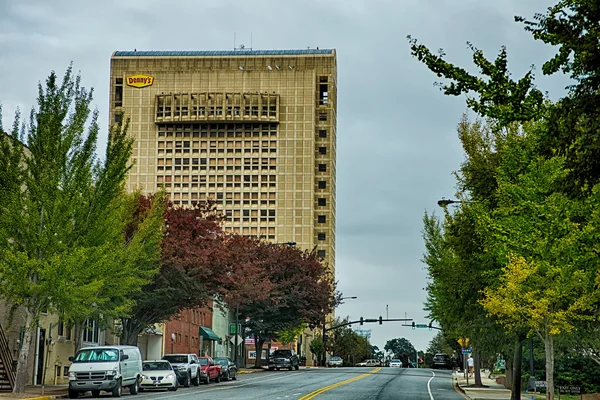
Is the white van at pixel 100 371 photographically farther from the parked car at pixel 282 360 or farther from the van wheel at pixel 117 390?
the parked car at pixel 282 360

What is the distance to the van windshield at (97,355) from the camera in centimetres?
3428

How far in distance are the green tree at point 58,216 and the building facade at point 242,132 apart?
11434cm

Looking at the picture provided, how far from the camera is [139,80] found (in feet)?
503

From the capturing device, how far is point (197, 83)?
152750 millimetres

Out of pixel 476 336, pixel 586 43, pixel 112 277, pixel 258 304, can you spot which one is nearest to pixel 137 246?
pixel 112 277

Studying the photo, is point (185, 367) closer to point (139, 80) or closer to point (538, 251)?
point (538, 251)

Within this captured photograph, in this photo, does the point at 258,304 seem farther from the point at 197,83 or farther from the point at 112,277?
the point at 197,83

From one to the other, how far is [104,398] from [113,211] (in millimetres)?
7206

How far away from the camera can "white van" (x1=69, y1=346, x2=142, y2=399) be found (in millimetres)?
33250

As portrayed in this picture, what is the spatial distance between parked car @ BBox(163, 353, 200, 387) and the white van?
8.63 metres

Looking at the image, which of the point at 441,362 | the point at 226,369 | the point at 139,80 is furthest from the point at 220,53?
the point at 226,369

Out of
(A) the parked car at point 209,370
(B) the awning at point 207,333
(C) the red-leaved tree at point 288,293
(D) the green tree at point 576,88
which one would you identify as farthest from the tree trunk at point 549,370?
(B) the awning at point 207,333

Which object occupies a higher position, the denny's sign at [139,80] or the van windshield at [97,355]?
the denny's sign at [139,80]

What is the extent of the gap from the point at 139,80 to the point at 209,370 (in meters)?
110
